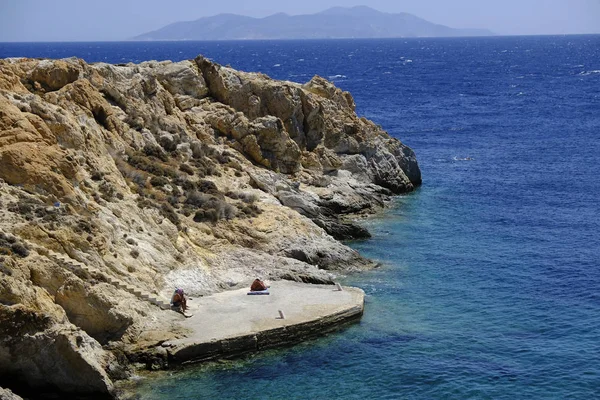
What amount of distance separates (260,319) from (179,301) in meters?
3.52

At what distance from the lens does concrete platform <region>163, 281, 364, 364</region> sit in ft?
113

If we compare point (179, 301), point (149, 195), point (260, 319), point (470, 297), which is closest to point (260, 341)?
point (260, 319)

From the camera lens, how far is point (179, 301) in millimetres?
36969

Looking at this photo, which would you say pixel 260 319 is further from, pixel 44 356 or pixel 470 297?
pixel 470 297

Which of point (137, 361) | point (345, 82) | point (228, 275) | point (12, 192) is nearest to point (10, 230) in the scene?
point (12, 192)

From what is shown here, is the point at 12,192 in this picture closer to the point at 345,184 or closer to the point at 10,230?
the point at 10,230

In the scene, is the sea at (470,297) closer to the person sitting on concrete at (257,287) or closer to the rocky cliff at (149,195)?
the rocky cliff at (149,195)

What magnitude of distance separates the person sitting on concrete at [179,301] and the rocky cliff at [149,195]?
86 centimetres

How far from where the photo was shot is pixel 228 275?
42.2 meters

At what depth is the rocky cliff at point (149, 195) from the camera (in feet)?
107

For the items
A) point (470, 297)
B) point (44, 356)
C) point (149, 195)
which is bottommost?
point (470, 297)

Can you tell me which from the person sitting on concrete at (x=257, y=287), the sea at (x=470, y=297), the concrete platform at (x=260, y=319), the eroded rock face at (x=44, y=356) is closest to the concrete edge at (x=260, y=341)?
the concrete platform at (x=260, y=319)

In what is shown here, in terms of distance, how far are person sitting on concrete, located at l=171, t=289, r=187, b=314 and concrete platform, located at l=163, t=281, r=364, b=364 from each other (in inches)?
22.4

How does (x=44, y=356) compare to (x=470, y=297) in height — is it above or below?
above
